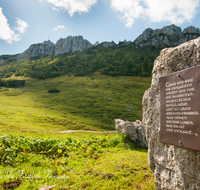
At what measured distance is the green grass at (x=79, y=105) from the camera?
4566cm

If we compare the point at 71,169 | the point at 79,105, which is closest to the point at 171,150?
the point at 71,169

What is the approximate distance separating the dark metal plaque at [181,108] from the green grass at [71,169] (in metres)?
2.64

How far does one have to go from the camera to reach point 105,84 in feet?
357

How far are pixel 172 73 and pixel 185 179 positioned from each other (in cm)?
295

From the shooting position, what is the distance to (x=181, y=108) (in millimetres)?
3990

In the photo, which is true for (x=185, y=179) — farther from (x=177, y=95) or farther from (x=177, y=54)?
(x=177, y=54)

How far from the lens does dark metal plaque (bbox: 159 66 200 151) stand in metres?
3.59

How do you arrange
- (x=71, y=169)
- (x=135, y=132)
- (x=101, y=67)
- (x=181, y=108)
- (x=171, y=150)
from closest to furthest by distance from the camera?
(x=181, y=108) < (x=171, y=150) < (x=71, y=169) < (x=135, y=132) < (x=101, y=67)

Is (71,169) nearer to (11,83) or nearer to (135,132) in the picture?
(135,132)

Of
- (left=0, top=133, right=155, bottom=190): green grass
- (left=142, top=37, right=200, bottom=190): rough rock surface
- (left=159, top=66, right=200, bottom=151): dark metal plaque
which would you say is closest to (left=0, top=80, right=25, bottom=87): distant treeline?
(left=0, top=133, right=155, bottom=190): green grass

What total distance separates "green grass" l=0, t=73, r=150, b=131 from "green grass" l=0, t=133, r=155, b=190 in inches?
1248

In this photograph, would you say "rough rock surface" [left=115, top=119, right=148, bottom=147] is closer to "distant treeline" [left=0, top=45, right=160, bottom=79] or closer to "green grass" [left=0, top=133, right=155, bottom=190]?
"green grass" [left=0, top=133, right=155, bottom=190]

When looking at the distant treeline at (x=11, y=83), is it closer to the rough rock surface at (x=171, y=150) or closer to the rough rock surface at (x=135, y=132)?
the rough rock surface at (x=135, y=132)

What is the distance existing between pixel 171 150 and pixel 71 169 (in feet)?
17.2
